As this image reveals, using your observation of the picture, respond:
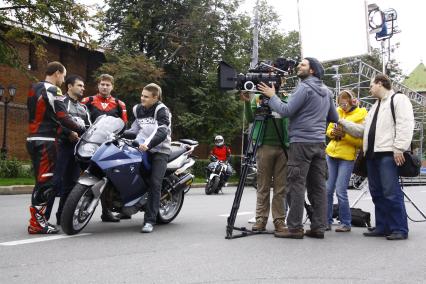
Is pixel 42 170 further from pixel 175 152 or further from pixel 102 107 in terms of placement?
pixel 175 152

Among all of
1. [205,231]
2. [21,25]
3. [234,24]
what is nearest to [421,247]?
[205,231]

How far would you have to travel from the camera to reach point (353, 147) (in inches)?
302

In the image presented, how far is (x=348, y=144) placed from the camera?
7648 millimetres

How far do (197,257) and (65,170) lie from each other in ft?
8.41

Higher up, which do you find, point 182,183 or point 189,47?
point 189,47

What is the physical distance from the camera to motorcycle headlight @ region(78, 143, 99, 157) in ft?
21.2

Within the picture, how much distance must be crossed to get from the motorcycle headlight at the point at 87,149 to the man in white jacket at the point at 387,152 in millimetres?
3339

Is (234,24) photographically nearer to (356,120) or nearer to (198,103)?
(198,103)

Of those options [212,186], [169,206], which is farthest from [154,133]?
[212,186]

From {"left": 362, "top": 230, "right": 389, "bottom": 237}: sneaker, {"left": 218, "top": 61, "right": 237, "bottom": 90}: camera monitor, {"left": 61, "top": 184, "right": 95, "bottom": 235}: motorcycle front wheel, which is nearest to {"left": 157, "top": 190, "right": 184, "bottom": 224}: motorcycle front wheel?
{"left": 61, "top": 184, "right": 95, "bottom": 235}: motorcycle front wheel

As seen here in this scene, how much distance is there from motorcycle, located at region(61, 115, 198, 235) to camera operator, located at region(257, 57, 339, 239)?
1.73 metres

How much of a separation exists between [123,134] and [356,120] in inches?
123

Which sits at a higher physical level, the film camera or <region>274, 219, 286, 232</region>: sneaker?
the film camera

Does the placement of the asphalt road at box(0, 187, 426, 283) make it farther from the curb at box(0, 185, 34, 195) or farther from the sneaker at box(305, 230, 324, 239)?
the curb at box(0, 185, 34, 195)
